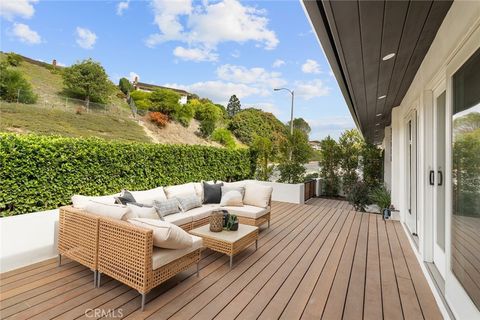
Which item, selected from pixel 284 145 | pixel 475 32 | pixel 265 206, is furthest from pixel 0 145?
pixel 284 145

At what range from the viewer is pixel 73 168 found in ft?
12.4

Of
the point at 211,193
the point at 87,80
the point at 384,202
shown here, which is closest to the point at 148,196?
the point at 211,193

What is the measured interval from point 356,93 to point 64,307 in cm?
521

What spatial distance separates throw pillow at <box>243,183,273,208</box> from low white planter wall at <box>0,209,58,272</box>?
2.98 meters

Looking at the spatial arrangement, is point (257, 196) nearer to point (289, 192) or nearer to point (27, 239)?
point (289, 192)

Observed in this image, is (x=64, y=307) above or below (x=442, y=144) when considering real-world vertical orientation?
below

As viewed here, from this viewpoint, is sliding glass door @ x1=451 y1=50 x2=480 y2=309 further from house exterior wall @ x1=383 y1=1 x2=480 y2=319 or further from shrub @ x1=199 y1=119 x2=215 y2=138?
shrub @ x1=199 y1=119 x2=215 y2=138

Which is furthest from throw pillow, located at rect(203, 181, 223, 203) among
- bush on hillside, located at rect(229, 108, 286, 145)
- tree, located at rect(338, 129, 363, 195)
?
bush on hillside, located at rect(229, 108, 286, 145)

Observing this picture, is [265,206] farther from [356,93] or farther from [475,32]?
[475,32]

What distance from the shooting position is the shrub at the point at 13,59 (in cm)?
1969

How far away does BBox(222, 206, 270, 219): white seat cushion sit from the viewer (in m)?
4.04

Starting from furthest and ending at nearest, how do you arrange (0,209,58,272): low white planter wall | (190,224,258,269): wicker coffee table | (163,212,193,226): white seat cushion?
(163,212,193,226): white seat cushion → (190,224,258,269): wicker coffee table → (0,209,58,272): low white planter wall

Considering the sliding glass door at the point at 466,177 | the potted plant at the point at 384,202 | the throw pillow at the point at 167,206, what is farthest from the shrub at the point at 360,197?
the throw pillow at the point at 167,206

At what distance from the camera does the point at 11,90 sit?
13797 mm
